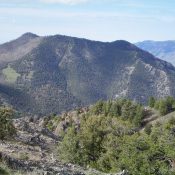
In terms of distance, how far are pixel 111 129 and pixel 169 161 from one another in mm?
22690

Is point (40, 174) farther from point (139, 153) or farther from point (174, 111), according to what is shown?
point (174, 111)

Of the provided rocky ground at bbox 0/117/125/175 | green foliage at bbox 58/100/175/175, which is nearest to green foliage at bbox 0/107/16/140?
rocky ground at bbox 0/117/125/175

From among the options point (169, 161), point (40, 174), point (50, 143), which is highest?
point (40, 174)

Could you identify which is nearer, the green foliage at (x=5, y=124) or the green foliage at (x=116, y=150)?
the green foliage at (x=116, y=150)

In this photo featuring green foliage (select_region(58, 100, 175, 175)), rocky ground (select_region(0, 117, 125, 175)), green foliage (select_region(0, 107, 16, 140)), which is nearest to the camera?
rocky ground (select_region(0, 117, 125, 175))

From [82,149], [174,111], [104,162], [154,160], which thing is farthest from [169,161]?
[174,111]

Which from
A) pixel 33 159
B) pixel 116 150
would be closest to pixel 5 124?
pixel 116 150

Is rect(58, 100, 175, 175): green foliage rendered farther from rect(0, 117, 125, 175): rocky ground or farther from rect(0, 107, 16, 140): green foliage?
rect(0, 107, 16, 140): green foliage

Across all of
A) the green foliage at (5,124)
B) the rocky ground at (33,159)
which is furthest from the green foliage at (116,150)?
the green foliage at (5,124)

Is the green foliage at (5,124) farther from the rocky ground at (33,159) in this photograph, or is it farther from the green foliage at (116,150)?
the green foliage at (116,150)

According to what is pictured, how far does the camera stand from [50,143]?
108188 millimetres

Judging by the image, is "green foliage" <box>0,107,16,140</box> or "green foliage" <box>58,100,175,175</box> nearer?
"green foliage" <box>58,100,175,175</box>

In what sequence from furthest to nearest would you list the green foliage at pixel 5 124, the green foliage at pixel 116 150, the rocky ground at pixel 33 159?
the green foliage at pixel 5 124 → the green foliage at pixel 116 150 → the rocky ground at pixel 33 159

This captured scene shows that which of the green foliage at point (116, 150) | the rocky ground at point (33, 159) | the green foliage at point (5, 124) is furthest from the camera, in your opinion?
the green foliage at point (5, 124)
